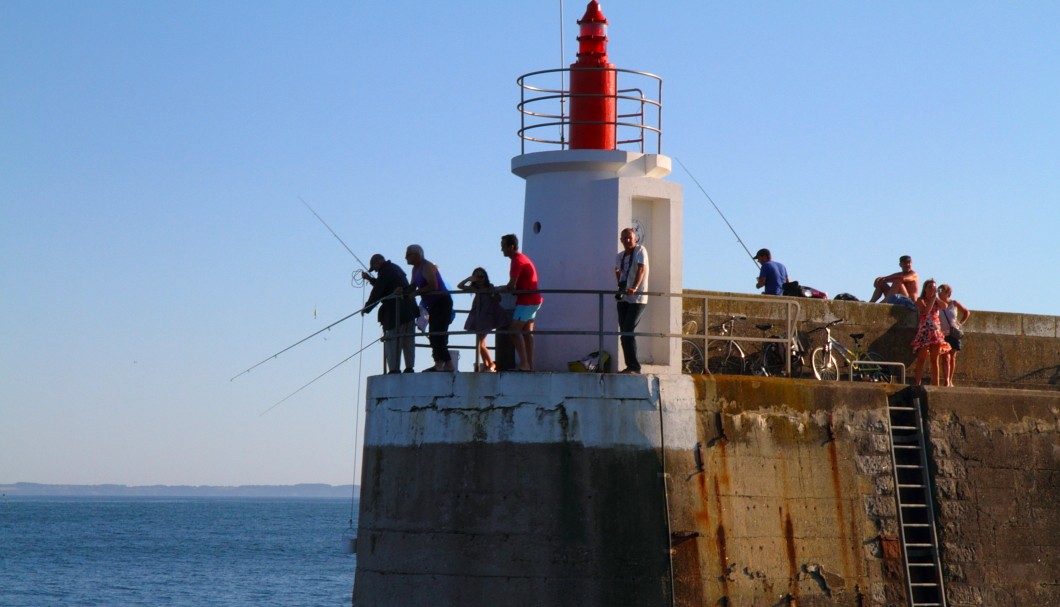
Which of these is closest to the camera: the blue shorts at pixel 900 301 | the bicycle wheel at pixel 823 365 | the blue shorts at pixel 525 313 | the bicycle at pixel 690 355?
the blue shorts at pixel 525 313

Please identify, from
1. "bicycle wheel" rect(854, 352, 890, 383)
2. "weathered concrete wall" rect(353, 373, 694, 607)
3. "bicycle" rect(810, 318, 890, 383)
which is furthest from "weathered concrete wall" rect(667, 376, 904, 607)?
"bicycle wheel" rect(854, 352, 890, 383)

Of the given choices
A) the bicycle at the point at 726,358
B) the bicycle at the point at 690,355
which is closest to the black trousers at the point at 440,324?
the bicycle at the point at 690,355

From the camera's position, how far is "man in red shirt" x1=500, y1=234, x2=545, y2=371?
13531 mm

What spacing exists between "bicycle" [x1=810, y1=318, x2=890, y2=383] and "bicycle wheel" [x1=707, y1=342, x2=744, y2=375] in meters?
0.75

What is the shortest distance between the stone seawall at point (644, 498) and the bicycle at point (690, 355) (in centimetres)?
158

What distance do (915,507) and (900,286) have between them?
404cm

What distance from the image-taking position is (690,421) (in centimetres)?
1298

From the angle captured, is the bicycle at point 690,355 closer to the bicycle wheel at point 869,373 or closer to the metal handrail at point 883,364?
the metal handrail at point 883,364

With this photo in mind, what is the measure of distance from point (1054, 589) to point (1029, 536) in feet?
1.83

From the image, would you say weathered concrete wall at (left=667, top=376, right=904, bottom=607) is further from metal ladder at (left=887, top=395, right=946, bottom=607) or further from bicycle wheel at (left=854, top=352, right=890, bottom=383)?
bicycle wheel at (left=854, top=352, right=890, bottom=383)

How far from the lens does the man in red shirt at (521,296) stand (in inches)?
533

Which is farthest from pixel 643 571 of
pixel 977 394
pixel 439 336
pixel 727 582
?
pixel 977 394

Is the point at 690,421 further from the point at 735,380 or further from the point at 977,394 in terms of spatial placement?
the point at 977,394

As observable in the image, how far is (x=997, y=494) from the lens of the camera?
14.4 meters
